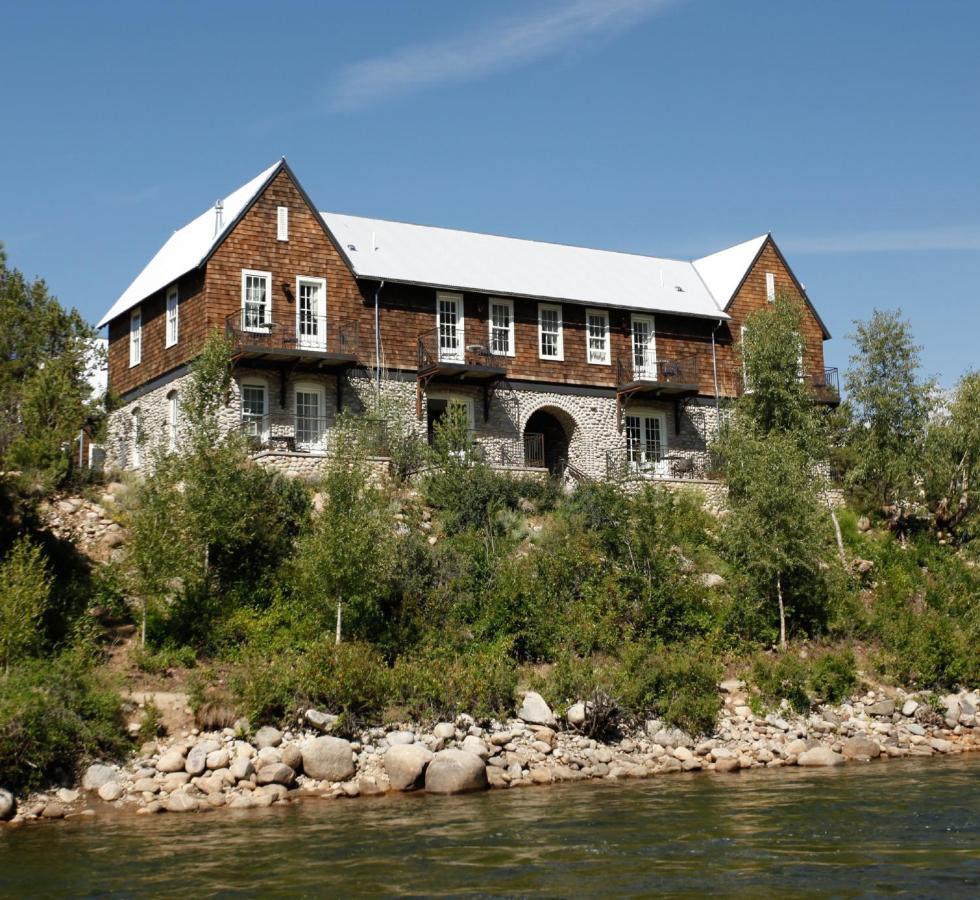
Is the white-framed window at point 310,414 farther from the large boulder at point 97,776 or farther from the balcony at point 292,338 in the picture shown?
the large boulder at point 97,776

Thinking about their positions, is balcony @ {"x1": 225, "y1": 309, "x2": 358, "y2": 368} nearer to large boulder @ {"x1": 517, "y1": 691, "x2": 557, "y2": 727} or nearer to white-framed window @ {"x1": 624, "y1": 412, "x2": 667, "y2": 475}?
white-framed window @ {"x1": 624, "y1": 412, "x2": 667, "y2": 475}

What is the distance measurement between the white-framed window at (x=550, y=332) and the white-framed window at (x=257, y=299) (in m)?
9.58

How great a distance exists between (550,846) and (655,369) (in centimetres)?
2804

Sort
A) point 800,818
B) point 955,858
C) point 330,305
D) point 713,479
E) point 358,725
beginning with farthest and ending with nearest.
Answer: point 713,479 < point 330,305 < point 358,725 < point 800,818 < point 955,858

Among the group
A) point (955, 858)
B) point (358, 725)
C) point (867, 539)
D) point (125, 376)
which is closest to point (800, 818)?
point (955, 858)

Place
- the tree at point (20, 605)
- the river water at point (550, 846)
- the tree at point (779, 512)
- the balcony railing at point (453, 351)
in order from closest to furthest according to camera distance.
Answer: the river water at point (550, 846)
the tree at point (20, 605)
the tree at point (779, 512)
the balcony railing at point (453, 351)

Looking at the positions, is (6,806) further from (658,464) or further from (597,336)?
(597,336)

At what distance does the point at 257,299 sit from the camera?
3750 centimetres

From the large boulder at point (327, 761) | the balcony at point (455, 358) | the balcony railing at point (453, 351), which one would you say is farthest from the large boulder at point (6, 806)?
the balcony railing at point (453, 351)

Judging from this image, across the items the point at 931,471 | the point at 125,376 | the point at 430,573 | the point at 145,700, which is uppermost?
the point at 125,376

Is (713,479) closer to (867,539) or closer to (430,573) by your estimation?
(867,539)

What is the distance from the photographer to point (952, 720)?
2997 cm

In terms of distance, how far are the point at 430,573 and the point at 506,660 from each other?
3823 mm

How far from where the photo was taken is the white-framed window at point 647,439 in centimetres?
4256
